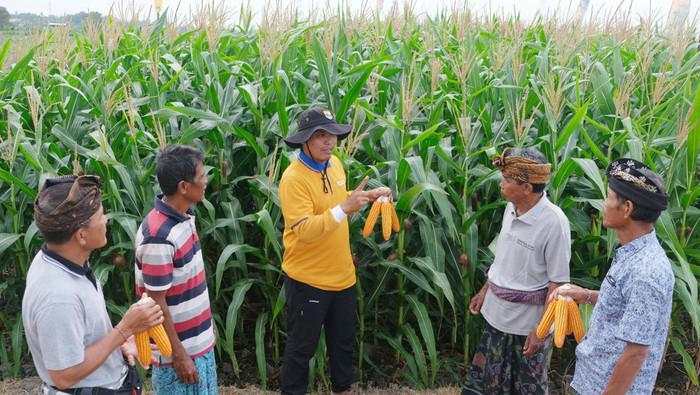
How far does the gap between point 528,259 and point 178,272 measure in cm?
145

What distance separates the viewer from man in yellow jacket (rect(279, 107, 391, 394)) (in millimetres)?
3104

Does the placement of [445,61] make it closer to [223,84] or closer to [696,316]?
[223,84]

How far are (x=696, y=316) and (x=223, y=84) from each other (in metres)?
3.01

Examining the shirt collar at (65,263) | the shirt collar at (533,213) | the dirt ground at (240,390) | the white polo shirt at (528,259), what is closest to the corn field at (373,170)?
the dirt ground at (240,390)

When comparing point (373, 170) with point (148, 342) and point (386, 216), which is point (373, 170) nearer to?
point (386, 216)

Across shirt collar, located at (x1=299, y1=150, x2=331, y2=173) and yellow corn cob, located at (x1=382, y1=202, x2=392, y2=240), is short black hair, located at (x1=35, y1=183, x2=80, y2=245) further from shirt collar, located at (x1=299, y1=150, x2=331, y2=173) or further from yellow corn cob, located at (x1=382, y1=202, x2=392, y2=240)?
yellow corn cob, located at (x1=382, y1=202, x2=392, y2=240)

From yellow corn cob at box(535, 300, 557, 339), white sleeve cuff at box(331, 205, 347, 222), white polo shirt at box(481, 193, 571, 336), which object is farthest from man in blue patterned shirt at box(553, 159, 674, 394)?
white sleeve cuff at box(331, 205, 347, 222)

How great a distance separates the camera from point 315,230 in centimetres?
304

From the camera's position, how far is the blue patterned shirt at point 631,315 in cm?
222

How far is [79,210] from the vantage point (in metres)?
2.16

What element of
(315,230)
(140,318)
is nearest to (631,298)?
(315,230)

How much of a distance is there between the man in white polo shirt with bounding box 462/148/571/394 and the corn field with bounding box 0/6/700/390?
1.22 feet

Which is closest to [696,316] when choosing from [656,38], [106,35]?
[656,38]

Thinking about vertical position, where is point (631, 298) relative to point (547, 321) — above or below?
above
